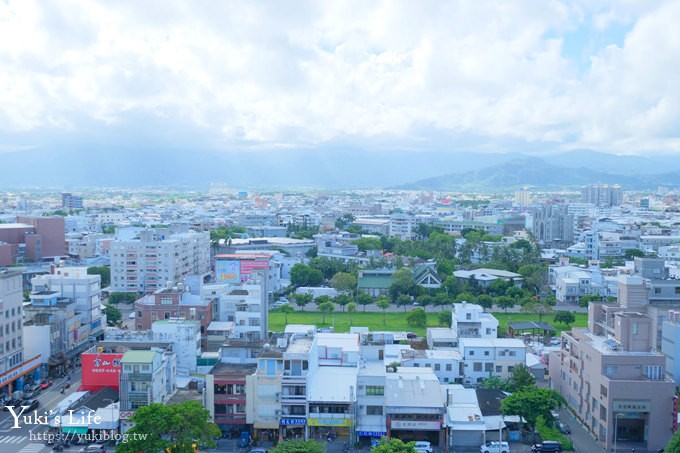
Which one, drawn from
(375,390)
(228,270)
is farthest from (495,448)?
(228,270)

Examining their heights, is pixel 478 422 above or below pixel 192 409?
below

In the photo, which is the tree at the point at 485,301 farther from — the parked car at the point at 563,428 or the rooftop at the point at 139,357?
the rooftop at the point at 139,357

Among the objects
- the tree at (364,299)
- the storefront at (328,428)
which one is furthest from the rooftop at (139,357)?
the tree at (364,299)

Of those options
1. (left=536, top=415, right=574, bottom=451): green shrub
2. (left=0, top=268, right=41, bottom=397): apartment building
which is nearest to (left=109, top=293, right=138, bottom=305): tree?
(left=0, top=268, right=41, bottom=397): apartment building

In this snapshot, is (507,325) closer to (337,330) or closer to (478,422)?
(337,330)

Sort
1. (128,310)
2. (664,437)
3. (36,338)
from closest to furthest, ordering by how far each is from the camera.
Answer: (664,437), (36,338), (128,310)

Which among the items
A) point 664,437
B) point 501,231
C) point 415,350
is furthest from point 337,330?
point 501,231

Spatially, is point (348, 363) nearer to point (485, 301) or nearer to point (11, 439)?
point (11, 439)
